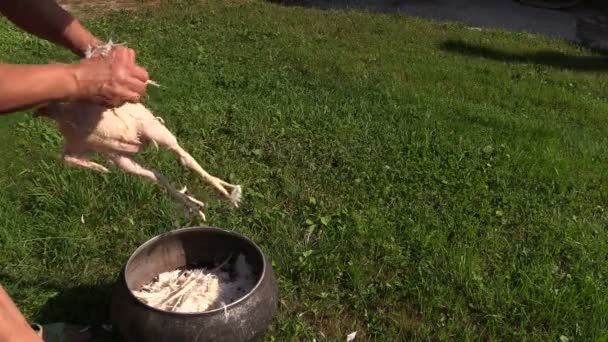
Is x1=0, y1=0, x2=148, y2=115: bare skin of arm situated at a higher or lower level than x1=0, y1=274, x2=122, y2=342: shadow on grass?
higher

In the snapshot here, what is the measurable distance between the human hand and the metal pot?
0.96 metres

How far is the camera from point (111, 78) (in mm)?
2086

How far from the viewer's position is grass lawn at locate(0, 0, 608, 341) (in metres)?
3.52

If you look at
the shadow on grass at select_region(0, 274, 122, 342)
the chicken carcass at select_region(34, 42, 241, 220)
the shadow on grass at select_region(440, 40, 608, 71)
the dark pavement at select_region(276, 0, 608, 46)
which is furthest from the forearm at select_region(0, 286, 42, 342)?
the dark pavement at select_region(276, 0, 608, 46)

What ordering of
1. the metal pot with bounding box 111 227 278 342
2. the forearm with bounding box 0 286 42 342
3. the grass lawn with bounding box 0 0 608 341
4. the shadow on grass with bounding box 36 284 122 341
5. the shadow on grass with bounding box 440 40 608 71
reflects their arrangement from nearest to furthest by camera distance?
the forearm with bounding box 0 286 42 342 < the metal pot with bounding box 111 227 278 342 < the shadow on grass with bounding box 36 284 122 341 < the grass lawn with bounding box 0 0 608 341 < the shadow on grass with bounding box 440 40 608 71

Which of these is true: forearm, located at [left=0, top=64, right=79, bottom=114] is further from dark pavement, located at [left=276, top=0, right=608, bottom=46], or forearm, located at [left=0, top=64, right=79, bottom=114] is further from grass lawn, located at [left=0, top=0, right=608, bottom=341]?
dark pavement, located at [left=276, top=0, right=608, bottom=46]

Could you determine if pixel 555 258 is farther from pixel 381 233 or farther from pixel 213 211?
pixel 213 211

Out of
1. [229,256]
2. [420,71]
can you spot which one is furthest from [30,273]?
[420,71]

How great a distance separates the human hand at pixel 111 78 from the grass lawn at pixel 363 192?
5.49ft

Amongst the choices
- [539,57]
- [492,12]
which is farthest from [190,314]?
[492,12]

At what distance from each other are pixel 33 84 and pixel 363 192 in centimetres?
283

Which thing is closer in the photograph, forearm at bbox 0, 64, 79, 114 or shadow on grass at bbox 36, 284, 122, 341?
forearm at bbox 0, 64, 79, 114

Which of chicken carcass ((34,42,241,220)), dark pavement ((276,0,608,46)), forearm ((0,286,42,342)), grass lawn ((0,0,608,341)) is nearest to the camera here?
forearm ((0,286,42,342))

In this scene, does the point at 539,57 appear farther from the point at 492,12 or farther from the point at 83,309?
the point at 83,309
